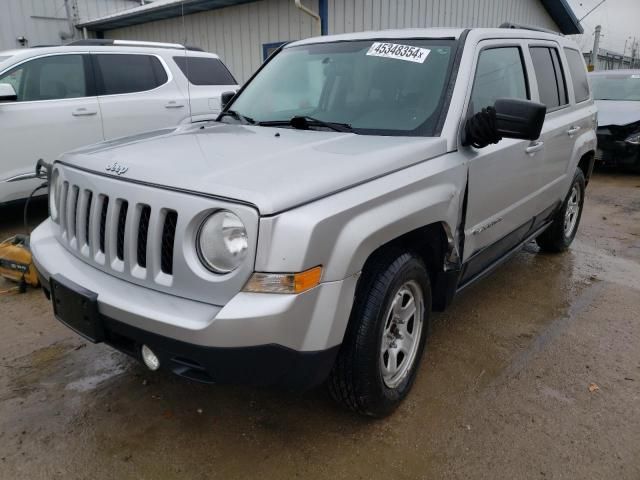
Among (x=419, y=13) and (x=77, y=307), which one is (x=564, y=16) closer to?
(x=419, y=13)

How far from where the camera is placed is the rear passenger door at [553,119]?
12.5 feet

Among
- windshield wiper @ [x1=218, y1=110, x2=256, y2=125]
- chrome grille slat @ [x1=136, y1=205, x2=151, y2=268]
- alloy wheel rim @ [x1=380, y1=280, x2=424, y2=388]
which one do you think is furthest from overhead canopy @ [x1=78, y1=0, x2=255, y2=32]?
alloy wheel rim @ [x1=380, y1=280, x2=424, y2=388]

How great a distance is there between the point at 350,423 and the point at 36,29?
540 inches

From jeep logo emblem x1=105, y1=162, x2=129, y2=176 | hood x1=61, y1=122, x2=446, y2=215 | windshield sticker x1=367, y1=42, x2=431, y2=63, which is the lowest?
jeep logo emblem x1=105, y1=162, x2=129, y2=176

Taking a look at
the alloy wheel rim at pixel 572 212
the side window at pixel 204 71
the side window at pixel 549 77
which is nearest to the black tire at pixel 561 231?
the alloy wheel rim at pixel 572 212

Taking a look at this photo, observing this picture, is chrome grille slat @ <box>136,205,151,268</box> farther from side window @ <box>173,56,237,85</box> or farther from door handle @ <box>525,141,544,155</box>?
side window @ <box>173,56,237,85</box>

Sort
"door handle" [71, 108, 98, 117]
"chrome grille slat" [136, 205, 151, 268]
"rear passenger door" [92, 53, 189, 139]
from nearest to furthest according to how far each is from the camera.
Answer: "chrome grille slat" [136, 205, 151, 268], "door handle" [71, 108, 98, 117], "rear passenger door" [92, 53, 189, 139]

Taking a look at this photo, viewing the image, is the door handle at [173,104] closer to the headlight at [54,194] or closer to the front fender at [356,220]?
the headlight at [54,194]

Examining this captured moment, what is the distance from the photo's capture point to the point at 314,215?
1.92 m

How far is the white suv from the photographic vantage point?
536 cm

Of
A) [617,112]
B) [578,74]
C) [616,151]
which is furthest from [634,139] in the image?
[578,74]

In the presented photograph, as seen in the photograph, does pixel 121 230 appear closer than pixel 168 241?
No

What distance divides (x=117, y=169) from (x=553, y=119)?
3.18 m

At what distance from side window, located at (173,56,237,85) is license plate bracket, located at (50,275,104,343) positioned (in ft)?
16.7
